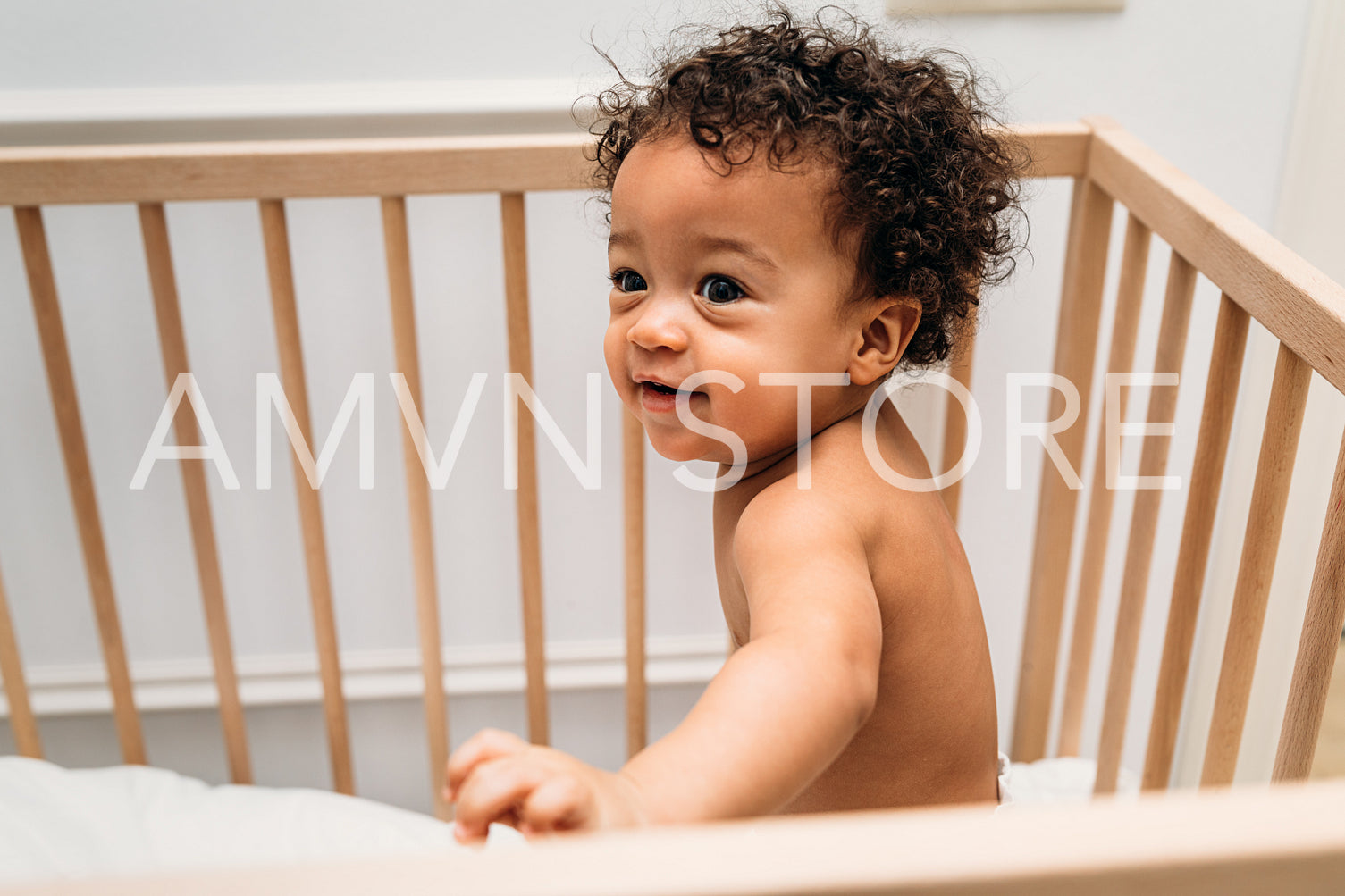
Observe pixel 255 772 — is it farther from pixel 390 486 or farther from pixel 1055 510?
pixel 1055 510

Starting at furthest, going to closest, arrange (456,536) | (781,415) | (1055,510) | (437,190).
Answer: (456,536), (1055,510), (437,190), (781,415)

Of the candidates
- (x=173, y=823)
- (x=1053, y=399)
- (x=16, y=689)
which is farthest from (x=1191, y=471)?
(x=16, y=689)

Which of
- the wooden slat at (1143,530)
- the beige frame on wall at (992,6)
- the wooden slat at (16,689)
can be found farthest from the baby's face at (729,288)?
the wooden slat at (16,689)

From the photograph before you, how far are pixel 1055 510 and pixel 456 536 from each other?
1.92 feet

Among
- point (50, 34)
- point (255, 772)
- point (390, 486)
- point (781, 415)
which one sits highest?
point (50, 34)

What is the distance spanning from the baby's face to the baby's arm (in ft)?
0.28

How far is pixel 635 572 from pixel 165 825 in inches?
17.3

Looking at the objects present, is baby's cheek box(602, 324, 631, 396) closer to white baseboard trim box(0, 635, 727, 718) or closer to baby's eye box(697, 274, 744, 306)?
baby's eye box(697, 274, 744, 306)

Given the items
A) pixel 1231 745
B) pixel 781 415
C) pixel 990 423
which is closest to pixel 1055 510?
pixel 990 423

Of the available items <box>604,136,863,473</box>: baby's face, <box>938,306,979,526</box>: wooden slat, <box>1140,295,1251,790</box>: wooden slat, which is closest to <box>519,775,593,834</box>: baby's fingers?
<box>604,136,863,473</box>: baby's face

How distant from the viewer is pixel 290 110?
89cm

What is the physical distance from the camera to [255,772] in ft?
3.85

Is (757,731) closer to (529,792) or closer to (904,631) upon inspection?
(529,792)

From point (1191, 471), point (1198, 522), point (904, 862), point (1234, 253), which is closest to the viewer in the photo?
point (904, 862)
